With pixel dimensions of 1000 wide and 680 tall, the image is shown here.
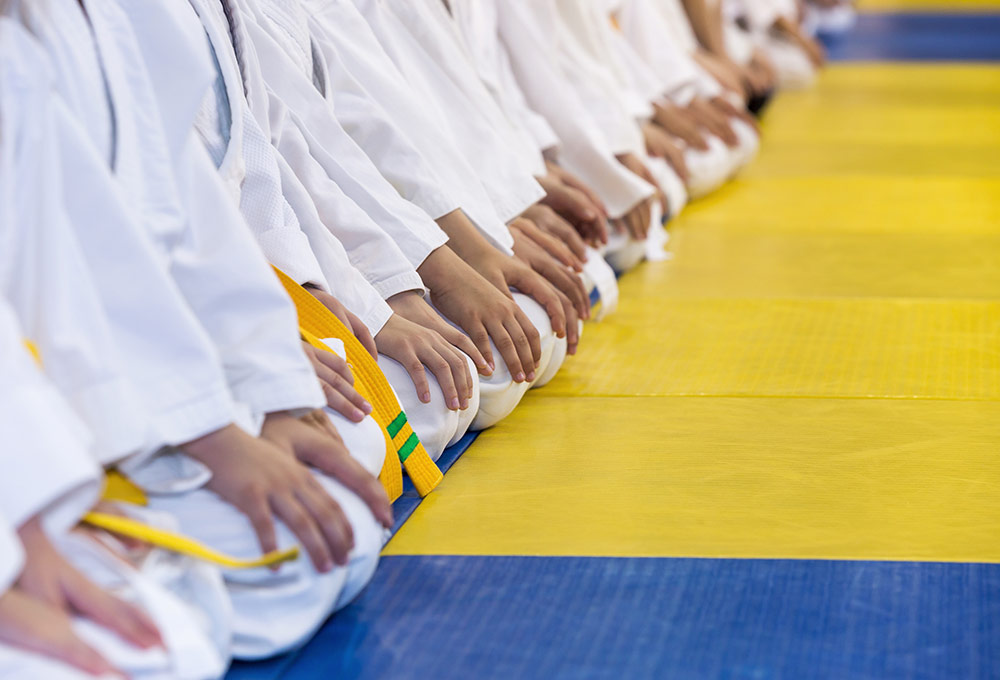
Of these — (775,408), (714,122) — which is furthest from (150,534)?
(714,122)

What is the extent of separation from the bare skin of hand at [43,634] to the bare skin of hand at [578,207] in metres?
1.95

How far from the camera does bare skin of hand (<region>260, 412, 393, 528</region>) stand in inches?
63.4

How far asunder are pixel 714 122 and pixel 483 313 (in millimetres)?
2336

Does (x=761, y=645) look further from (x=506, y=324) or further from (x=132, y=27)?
(x=132, y=27)

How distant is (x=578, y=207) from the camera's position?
3014 mm

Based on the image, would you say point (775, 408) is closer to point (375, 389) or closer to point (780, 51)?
point (375, 389)

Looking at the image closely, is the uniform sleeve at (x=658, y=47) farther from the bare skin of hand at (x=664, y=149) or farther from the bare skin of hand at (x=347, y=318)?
the bare skin of hand at (x=347, y=318)

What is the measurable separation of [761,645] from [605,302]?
144 centimetres

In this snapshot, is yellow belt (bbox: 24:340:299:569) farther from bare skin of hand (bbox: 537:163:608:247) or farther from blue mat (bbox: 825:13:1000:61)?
blue mat (bbox: 825:13:1000:61)

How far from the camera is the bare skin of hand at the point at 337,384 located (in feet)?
5.84

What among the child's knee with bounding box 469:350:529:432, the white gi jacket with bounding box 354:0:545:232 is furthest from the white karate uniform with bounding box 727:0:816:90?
the child's knee with bounding box 469:350:529:432

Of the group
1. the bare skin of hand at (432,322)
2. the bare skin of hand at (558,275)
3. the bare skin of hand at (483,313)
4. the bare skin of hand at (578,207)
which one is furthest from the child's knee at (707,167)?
the bare skin of hand at (432,322)

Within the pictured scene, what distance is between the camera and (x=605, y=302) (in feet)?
9.53

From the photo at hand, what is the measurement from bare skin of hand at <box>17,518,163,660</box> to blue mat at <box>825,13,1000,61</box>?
7169 mm
